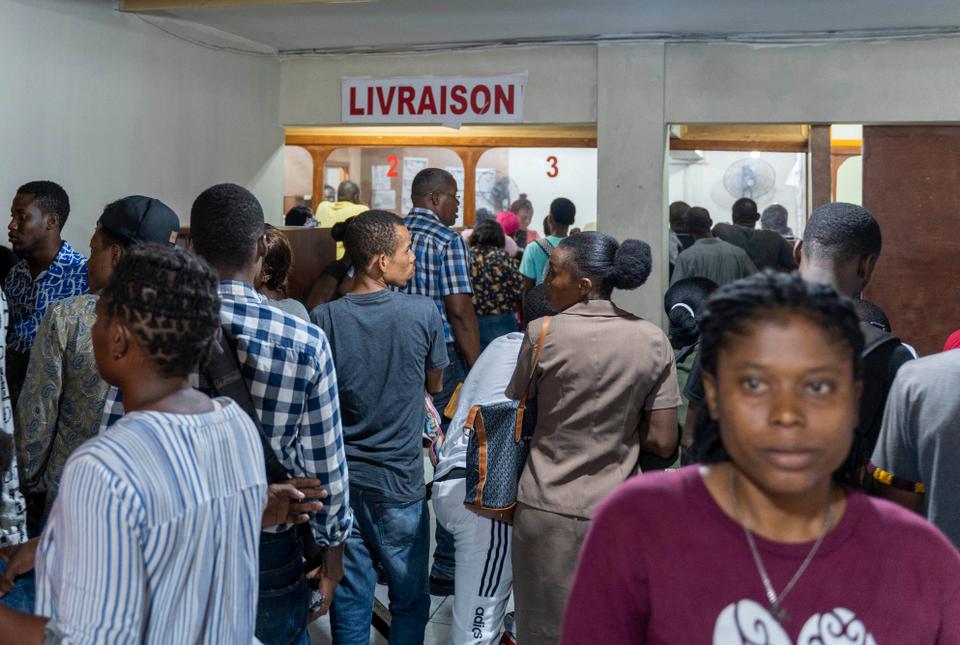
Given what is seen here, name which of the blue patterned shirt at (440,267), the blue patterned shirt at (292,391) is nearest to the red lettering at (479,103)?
the blue patterned shirt at (440,267)

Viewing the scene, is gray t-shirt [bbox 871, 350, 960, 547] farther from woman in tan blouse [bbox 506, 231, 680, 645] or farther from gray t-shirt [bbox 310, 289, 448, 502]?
gray t-shirt [bbox 310, 289, 448, 502]

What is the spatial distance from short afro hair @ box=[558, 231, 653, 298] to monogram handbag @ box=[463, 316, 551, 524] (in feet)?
1.51

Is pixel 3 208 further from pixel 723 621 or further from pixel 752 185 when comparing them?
pixel 752 185

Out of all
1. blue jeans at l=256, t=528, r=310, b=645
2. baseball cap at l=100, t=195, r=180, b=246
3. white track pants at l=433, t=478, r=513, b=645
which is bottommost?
white track pants at l=433, t=478, r=513, b=645

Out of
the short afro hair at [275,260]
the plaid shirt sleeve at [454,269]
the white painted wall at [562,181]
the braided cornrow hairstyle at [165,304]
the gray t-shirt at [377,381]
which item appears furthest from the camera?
the white painted wall at [562,181]

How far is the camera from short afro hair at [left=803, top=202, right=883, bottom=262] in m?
2.81

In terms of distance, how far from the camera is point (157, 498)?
173 cm

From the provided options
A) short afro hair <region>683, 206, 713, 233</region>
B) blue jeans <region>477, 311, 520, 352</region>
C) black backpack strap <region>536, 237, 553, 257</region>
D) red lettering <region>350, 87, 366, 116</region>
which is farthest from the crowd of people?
short afro hair <region>683, 206, 713, 233</region>

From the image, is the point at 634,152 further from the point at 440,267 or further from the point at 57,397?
the point at 57,397

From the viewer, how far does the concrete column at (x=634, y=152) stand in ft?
24.4

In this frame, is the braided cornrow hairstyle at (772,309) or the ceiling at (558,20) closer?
the braided cornrow hairstyle at (772,309)

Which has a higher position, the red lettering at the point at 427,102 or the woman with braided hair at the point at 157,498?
the red lettering at the point at 427,102

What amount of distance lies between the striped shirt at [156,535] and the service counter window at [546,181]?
1047cm

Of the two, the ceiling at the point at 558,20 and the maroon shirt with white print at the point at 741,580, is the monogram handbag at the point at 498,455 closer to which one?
the maroon shirt with white print at the point at 741,580
